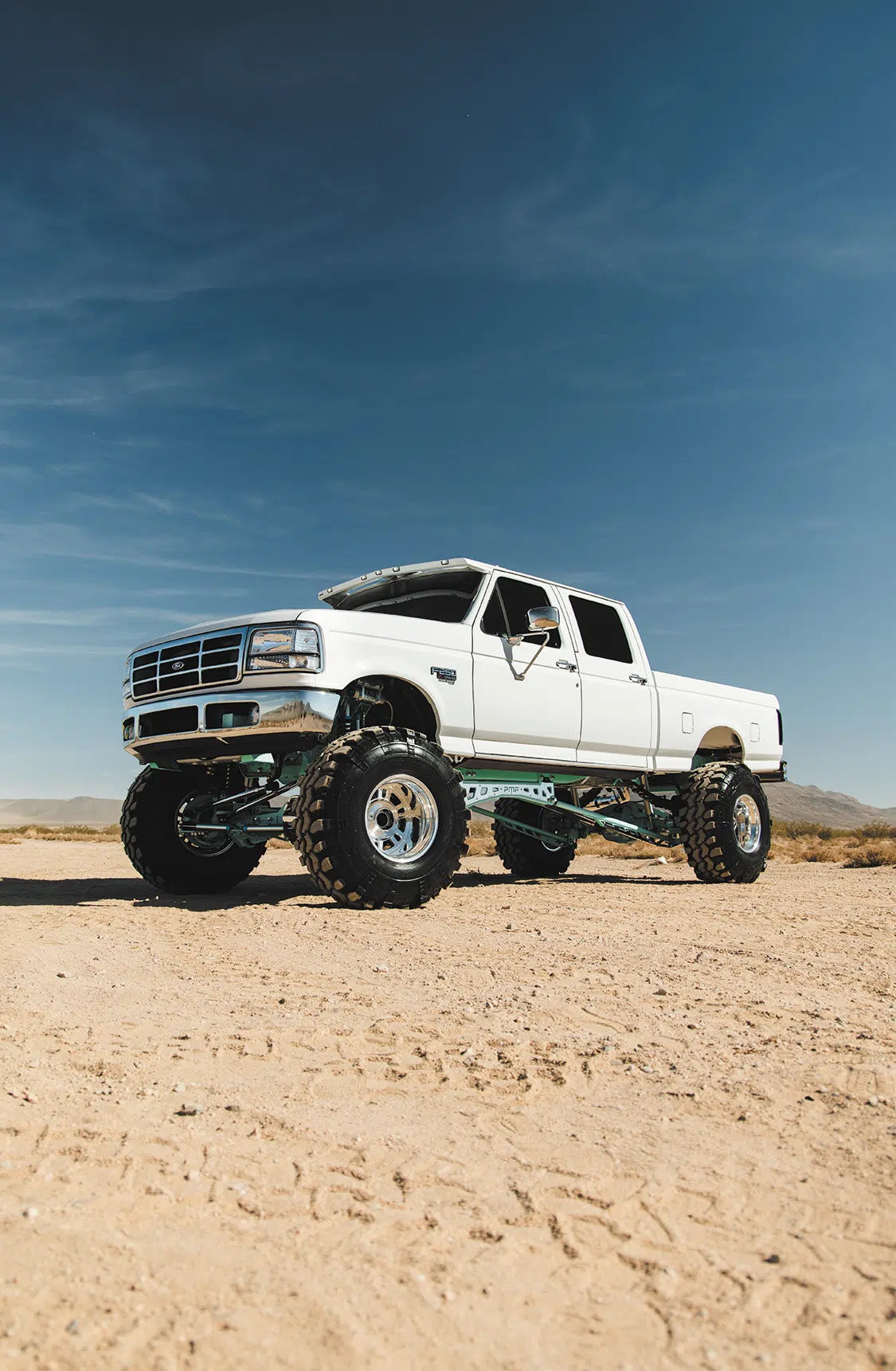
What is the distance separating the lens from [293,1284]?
6.08 feet

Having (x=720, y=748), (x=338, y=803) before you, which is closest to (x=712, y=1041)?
(x=338, y=803)

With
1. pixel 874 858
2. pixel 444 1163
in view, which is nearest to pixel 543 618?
pixel 444 1163

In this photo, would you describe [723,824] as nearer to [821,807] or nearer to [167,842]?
[167,842]

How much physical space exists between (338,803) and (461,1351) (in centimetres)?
468

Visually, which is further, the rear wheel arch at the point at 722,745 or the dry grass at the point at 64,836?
the dry grass at the point at 64,836

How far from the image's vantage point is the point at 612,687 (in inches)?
364

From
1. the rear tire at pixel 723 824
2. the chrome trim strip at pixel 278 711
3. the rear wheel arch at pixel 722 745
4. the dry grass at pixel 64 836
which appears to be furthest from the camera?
the dry grass at pixel 64 836

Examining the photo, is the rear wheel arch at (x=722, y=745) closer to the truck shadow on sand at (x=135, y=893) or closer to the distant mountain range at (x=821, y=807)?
the truck shadow on sand at (x=135, y=893)

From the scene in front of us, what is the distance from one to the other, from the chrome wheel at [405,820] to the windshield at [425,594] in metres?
1.83

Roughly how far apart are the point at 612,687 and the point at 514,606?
4.38 feet

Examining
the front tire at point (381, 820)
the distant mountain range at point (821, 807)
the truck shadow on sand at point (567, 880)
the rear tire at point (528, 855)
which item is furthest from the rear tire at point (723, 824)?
the distant mountain range at point (821, 807)

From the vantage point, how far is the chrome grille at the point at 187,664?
6.89 metres

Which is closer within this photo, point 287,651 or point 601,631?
point 287,651

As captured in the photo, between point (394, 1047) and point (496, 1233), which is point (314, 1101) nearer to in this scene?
point (394, 1047)
